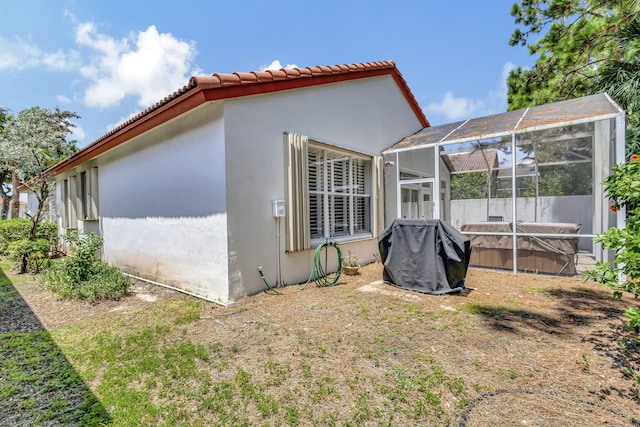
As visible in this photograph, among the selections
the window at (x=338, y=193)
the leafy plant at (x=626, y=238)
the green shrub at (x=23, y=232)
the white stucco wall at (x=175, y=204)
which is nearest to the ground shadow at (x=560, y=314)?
the leafy plant at (x=626, y=238)

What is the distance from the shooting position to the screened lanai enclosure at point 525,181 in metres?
6.18

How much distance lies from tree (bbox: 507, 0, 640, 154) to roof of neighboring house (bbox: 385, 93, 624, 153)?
3.91ft

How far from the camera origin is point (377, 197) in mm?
7891

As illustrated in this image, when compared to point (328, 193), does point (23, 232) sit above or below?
below

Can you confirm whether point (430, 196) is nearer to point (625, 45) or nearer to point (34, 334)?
point (625, 45)

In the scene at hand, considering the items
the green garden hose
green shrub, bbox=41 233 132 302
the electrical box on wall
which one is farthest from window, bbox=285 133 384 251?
green shrub, bbox=41 233 132 302

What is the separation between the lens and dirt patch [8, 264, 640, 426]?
7.51ft

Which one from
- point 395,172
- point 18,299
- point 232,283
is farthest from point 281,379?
point 395,172

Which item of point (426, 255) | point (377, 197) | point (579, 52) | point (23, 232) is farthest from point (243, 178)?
point (23, 232)

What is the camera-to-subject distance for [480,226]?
289 inches

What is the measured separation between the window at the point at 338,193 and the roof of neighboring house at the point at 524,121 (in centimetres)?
147

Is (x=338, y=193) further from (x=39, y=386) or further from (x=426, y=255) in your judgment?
(x=39, y=386)

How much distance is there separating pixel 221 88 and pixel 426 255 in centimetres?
457

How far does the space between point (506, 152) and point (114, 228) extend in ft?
36.4
